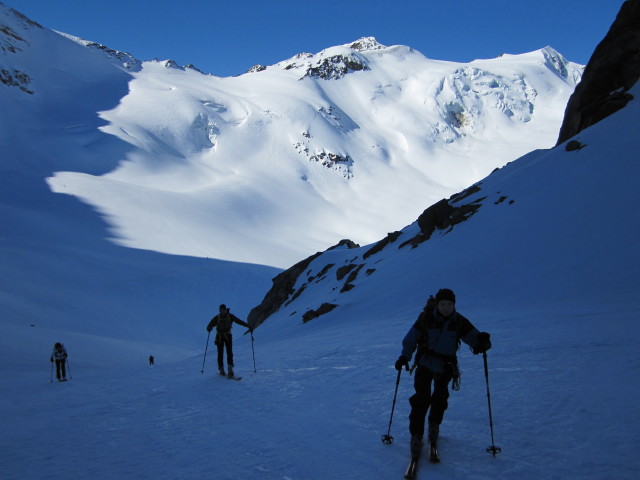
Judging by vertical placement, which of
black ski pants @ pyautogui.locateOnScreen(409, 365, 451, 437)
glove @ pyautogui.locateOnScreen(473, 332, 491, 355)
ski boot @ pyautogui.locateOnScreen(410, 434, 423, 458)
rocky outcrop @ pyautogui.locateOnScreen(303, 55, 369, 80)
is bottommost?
ski boot @ pyautogui.locateOnScreen(410, 434, 423, 458)

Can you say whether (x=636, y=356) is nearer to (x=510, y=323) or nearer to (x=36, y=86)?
(x=510, y=323)

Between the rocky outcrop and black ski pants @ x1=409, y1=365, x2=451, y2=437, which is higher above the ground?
the rocky outcrop

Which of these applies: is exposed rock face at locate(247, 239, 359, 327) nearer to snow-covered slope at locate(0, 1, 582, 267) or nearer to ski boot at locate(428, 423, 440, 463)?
snow-covered slope at locate(0, 1, 582, 267)

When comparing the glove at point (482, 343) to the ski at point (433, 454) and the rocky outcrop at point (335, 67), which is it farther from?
the rocky outcrop at point (335, 67)

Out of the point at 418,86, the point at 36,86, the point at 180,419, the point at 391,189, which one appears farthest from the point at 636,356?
the point at 418,86

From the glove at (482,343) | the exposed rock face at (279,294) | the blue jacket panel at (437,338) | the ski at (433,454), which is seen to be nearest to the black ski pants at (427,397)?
the blue jacket panel at (437,338)

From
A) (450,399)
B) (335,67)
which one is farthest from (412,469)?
(335,67)

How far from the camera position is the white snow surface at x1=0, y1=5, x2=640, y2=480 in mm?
4965

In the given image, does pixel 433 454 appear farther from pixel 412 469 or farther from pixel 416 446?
pixel 412 469

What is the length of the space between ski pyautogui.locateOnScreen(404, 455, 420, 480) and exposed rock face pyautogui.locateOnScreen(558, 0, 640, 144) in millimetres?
27186

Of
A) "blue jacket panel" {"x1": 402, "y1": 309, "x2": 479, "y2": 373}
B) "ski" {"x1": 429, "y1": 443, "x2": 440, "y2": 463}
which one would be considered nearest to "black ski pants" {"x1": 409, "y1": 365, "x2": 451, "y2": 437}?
"blue jacket panel" {"x1": 402, "y1": 309, "x2": 479, "y2": 373}

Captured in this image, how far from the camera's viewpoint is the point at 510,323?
1155cm

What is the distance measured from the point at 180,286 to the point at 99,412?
4481 centimetres

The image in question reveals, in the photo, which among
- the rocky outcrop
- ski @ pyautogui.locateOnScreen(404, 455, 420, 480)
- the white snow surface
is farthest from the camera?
the rocky outcrop
